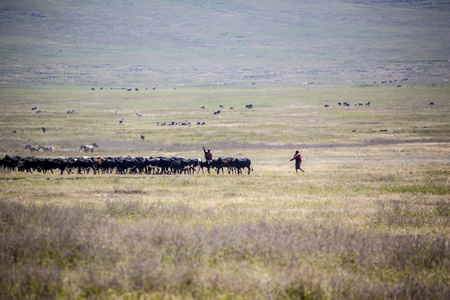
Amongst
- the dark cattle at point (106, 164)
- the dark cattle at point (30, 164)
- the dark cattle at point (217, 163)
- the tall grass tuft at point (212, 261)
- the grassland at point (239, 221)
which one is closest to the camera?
the tall grass tuft at point (212, 261)

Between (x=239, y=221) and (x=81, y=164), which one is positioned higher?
(x=239, y=221)

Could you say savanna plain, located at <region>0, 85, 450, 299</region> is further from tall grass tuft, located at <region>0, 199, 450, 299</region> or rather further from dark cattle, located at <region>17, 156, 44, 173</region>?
dark cattle, located at <region>17, 156, 44, 173</region>

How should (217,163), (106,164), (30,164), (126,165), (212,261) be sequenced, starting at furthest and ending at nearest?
1. (217,163)
2. (126,165)
3. (106,164)
4. (30,164)
5. (212,261)

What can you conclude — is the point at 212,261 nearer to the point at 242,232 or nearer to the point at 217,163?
the point at 242,232

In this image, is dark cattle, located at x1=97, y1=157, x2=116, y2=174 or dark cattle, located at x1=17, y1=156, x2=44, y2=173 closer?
dark cattle, located at x1=17, y1=156, x2=44, y2=173

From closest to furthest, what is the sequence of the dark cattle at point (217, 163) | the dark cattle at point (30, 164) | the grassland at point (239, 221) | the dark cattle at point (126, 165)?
the grassland at point (239, 221)
the dark cattle at point (30, 164)
the dark cattle at point (126, 165)
the dark cattle at point (217, 163)


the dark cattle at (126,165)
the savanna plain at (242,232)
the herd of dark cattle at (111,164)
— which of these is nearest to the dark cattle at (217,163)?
the herd of dark cattle at (111,164)

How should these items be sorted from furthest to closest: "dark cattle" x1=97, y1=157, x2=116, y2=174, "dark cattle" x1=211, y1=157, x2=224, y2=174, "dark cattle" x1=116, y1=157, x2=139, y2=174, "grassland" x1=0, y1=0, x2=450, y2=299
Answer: "dark cattle" x1=211, y1=157, x2=224, y2=174
"dark cattle" x1=116, y1=157, x2=139, y2=174
"dark cattle" x1=97, y1=157, x2=116, y2=174
"grassland" x1=0, y1=0, x2=450, y2=299

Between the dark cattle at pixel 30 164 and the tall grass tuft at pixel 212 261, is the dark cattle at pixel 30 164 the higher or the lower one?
the lower one

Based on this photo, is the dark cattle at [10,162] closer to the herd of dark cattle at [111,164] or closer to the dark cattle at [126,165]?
the herd of dark cattle at [111,164]

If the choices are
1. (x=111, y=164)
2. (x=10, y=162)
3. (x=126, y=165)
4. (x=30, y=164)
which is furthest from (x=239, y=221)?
(x=10, y=162)

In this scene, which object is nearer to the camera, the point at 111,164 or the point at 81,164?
the point at 81,164

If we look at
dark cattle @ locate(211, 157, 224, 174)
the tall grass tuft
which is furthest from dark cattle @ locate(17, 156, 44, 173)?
the tall grass tuft

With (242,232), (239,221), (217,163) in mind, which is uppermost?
(242,232)
